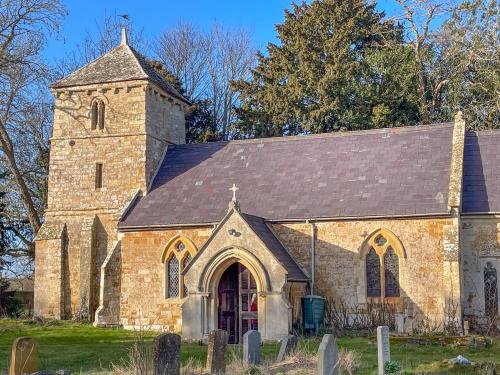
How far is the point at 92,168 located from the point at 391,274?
43.8ft

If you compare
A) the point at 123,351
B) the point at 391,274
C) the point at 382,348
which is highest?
the point at 391,274

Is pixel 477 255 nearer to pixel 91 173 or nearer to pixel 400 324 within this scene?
pixel 400 324

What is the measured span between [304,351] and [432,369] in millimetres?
3140

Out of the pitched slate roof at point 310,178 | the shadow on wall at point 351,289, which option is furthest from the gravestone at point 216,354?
the pitched slate roof at point 310,178

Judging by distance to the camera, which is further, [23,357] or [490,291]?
[490,291]

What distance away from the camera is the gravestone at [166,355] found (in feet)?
39.9

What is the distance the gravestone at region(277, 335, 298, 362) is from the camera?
608 inches

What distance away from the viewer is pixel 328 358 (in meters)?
11.9

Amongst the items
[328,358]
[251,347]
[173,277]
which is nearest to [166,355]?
[328,358]

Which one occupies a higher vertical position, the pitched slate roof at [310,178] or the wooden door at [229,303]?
the pitched slate roof at [310,178]

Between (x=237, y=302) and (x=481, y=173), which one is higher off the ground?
(x=481, y=173)

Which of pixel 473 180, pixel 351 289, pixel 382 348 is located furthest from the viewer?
pixel 473 180

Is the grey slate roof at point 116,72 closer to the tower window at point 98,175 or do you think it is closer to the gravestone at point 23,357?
the tower window at point 98,175

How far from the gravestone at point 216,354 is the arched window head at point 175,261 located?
1240 cm
